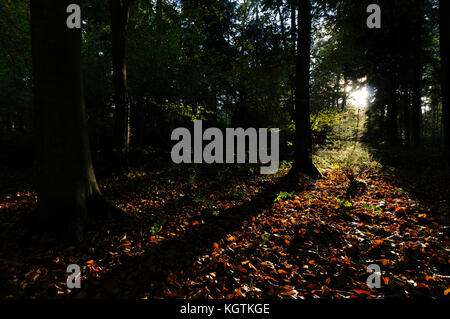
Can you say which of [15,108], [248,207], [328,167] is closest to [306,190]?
[248,207]

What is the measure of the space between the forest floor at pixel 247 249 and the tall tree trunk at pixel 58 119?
422mm

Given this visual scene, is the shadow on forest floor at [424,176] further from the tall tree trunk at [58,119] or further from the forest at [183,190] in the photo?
the tall tree trunk at [58,119]

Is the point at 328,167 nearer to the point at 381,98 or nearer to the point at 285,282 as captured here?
the point at 285,282

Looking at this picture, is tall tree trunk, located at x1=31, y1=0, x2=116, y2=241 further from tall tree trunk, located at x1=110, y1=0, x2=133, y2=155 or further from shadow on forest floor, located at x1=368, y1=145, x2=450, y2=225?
shadow on forest floor, located at x1=368, y1=145, x2=450, y2=225

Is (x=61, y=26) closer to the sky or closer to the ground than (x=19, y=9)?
closer to the ground

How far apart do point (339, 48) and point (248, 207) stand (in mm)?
7498

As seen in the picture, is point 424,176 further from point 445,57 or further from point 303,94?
point 303,94

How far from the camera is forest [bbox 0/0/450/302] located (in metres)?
2.72

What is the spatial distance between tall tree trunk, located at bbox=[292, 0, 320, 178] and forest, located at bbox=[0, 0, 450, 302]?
53 millimetres

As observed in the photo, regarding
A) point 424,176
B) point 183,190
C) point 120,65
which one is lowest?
point 183,190

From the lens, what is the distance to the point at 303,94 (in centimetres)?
804

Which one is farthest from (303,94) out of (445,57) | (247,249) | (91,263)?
(91,263)

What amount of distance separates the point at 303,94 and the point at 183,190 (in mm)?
5600
